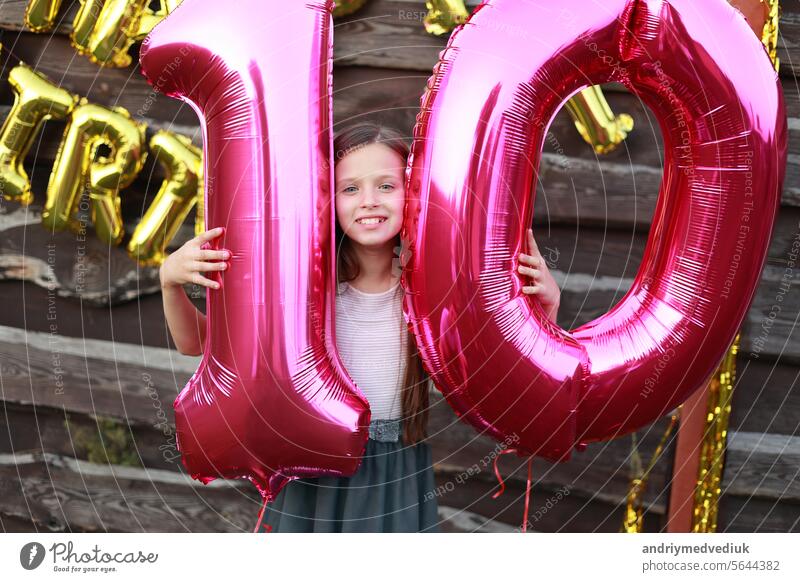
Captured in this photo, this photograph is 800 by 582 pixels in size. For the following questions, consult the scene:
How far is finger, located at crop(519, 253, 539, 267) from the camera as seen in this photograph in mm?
691

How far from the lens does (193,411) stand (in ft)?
2.26

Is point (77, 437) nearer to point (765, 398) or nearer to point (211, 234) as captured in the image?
point (211, 234)

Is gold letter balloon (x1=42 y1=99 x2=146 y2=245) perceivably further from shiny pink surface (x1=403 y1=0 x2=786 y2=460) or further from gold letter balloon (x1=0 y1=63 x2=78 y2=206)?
shiny pink surface (x1=403 y1=0 x2=786 y2=460)

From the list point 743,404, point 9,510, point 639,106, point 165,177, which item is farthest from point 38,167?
point 743,404

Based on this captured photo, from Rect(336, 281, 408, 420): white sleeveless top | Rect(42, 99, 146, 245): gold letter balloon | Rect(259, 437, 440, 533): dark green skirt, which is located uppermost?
Rect(42, 99, 146, 245): gold letter balloon

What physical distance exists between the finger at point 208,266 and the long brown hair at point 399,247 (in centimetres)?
17

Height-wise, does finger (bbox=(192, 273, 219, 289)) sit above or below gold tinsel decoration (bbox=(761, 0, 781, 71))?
below

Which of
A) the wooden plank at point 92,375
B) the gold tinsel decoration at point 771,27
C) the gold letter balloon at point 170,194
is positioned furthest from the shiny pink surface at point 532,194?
the wooden plank at point 92,375

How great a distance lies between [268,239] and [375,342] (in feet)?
0.64

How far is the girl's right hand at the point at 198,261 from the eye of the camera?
2.24 ft

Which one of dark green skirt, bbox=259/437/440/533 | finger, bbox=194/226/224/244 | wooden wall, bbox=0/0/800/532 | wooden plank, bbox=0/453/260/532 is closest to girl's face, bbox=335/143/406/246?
finger, bbox=194/226/224/244

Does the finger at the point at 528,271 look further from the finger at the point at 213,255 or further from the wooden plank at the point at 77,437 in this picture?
the wooden plank at the point at 77,437

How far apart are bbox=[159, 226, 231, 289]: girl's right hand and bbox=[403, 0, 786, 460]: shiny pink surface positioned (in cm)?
18

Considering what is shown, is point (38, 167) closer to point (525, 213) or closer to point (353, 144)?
point (353, 144)
